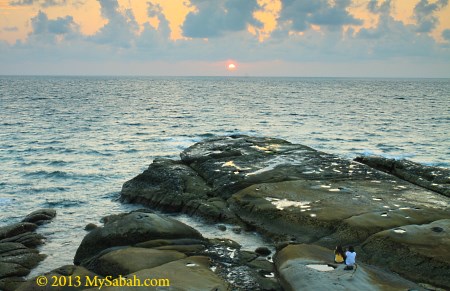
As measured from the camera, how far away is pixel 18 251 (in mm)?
17609

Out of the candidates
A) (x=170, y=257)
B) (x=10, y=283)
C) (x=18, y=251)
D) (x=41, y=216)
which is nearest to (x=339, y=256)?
(x=170, y=257)

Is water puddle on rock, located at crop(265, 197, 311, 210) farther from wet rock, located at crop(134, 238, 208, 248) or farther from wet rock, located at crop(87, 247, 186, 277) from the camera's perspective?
wet rock, located at crop(87, 247, 186, 277)

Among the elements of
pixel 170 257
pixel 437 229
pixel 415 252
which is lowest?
pixel 170 257

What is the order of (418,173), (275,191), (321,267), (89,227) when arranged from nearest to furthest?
(321,267)
(275,191)
(89,227)
(418,173)

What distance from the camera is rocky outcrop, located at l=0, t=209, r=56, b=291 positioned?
15.3 m

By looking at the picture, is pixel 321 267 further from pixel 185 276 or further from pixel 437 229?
pixel 437 229

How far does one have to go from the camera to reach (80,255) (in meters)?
16.8

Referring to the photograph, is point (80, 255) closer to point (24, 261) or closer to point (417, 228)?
point (24, 261)

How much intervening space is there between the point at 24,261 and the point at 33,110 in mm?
76107

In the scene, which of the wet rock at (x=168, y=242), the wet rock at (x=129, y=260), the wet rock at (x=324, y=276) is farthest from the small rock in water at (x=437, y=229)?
the wet rock at (x=129, y=260)

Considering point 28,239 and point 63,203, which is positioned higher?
point 28,239

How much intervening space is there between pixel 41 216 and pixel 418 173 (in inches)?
861

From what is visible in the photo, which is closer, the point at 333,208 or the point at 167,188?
the point at 333,208

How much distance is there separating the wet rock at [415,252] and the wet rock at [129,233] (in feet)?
23.1
